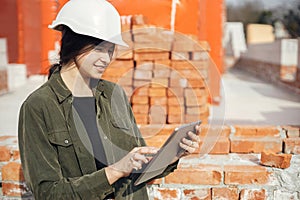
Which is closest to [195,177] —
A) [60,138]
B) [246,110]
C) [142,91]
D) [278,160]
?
[278,160]

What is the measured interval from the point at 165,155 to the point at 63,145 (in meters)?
0.34

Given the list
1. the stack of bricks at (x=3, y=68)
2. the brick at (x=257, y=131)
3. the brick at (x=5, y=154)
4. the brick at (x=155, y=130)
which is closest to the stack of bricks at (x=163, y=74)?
the brick at (x=155, y=130)

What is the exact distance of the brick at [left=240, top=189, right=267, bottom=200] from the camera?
1682 millimetres

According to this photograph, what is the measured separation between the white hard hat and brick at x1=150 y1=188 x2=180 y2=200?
75 centimetres

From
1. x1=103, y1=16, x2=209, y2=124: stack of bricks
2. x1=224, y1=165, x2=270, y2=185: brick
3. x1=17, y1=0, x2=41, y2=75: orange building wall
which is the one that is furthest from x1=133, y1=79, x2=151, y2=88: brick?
x1=17, y1=0, x2=41, y2=75: orange building wall

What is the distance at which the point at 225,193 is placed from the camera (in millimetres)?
1694

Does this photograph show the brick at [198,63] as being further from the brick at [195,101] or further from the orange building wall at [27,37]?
the orange building wall at [27,37]

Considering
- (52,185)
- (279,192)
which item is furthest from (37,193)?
(279,192)

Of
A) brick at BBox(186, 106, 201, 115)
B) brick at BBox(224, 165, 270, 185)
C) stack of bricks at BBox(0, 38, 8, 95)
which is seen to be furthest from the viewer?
stack of bricks at BBox(0, 38, 8, 95)

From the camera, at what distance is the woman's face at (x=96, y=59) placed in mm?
1249

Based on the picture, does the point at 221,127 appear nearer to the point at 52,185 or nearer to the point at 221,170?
the point at 221,170

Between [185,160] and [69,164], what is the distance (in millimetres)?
742

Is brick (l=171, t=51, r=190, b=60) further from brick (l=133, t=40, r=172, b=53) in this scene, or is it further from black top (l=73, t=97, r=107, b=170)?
black top (l=73, t=97, r=107, b=170)

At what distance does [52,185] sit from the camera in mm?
1167
